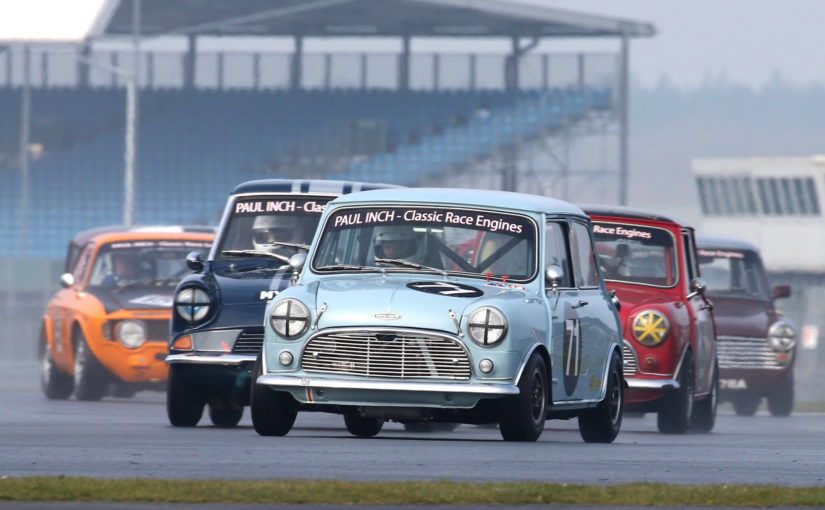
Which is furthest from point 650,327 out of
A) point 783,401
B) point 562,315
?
point 783,401

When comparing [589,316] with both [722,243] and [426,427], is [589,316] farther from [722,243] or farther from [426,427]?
[722,243]

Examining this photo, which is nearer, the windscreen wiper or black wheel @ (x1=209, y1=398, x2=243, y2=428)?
the windscreen wiper

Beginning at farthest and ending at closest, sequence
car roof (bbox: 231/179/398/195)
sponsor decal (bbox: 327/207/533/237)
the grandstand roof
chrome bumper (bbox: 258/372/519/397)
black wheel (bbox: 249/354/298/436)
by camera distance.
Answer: the grandstand roof → car roof (bbox: 231/179/398/195) → sponsor decal (bbox: 327/207/533/237) → black wheel (bbox: 249/354/298/436) → chrome bumper (bbox: 258/372/519/397)

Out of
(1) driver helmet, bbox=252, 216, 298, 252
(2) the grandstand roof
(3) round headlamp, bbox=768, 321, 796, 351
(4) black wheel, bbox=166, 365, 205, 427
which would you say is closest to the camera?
(4) black wheel, bbox=166, 365, 205, 427

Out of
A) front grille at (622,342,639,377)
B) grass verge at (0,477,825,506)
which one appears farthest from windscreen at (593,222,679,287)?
grass verge at (0,477,825,506)

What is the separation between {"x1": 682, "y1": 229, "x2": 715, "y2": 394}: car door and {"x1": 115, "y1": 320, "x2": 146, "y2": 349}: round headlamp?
19.8ft

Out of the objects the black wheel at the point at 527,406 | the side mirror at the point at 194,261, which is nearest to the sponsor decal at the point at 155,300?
the side mirror at the point at 194,261

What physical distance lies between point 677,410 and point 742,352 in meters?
5.67

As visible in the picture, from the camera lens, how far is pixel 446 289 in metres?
10.8

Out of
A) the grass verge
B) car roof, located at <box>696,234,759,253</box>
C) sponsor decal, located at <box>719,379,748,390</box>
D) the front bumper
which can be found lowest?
sponsor decal, located at <box>719,379,748,390</box>

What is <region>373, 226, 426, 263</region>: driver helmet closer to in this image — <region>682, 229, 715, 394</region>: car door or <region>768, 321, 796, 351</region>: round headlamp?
<region>682, 229, 715, 394</region>: car door

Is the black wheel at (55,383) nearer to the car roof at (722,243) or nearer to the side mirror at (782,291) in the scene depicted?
the car roof at (722,243)

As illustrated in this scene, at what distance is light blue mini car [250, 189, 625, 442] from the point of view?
10.5m

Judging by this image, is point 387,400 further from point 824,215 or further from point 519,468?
point 824,215
